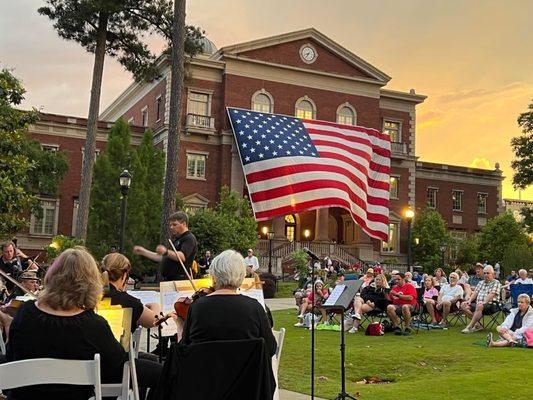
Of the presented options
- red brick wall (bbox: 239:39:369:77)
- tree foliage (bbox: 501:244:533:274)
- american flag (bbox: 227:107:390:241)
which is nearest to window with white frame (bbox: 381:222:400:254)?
tree foliage (bbox: 501:244:533:274)

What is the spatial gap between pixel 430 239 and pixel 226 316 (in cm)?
4163

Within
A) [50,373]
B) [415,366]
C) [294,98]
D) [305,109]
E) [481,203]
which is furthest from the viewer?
[481,203]

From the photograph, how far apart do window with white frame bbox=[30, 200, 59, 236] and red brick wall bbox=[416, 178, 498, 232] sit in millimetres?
27313

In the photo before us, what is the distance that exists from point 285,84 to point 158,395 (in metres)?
40.0

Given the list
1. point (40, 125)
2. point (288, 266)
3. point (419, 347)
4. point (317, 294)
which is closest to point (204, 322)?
point (419, 347)

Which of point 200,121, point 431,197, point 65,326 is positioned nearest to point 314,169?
point 200,121

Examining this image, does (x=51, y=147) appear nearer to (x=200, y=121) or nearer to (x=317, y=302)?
(x=200, y=121)

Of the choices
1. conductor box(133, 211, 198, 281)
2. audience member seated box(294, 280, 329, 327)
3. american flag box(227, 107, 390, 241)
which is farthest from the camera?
american flag box(227, 107, 390, 241)

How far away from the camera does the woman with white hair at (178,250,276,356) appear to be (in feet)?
14.5

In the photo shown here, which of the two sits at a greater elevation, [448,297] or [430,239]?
[430,239]

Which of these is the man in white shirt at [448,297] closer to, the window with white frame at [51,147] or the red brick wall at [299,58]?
the red brick wall at [299,58]

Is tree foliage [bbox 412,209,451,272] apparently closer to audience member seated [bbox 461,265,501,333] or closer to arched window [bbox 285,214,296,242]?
arched window [bbox 285,214,296,242]

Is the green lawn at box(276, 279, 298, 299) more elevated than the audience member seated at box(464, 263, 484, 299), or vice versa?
the audience member seated at box(464, 263, 484, 299)

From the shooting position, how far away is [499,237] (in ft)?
146
